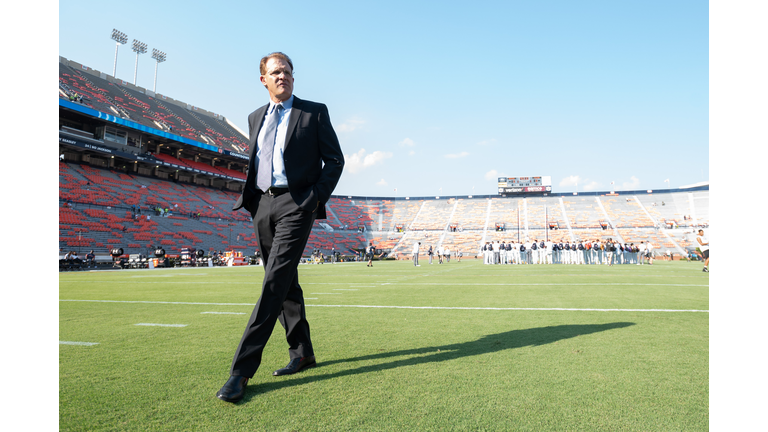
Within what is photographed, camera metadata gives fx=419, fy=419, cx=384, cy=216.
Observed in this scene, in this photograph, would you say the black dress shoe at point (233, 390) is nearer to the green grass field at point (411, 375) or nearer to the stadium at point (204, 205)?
the green grass field at point (411, 375)

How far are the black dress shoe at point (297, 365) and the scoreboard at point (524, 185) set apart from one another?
67573mm

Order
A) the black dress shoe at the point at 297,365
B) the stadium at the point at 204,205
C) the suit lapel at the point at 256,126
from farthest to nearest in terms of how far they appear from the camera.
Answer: the stadium at the point at 204,205
the suit lapel at the point at 256,126
the black dress shoe at the point at 297,365

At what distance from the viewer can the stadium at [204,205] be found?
1265 inches

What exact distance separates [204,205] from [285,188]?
44.1 m

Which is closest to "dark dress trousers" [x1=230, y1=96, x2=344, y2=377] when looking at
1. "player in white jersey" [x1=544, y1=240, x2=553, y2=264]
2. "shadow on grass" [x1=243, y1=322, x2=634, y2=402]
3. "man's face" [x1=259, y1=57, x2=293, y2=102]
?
"man's face" [x1=259, y1=57, x2=293, y2=102]

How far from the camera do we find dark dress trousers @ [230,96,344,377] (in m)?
2.46

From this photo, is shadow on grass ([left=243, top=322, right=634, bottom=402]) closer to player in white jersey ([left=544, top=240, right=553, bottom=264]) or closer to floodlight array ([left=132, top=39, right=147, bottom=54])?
player in white jersey ([left=544, top=240, right=553, bottom=264])

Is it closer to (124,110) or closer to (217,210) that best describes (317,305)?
(217,210)

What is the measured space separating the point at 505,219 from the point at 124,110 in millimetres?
47811

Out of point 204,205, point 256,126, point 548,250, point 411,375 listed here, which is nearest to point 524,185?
point 548,250

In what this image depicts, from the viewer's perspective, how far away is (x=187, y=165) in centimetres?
4481

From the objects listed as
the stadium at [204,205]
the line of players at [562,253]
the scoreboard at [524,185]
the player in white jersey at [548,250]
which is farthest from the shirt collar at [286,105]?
the scoreboard at [524,185]
